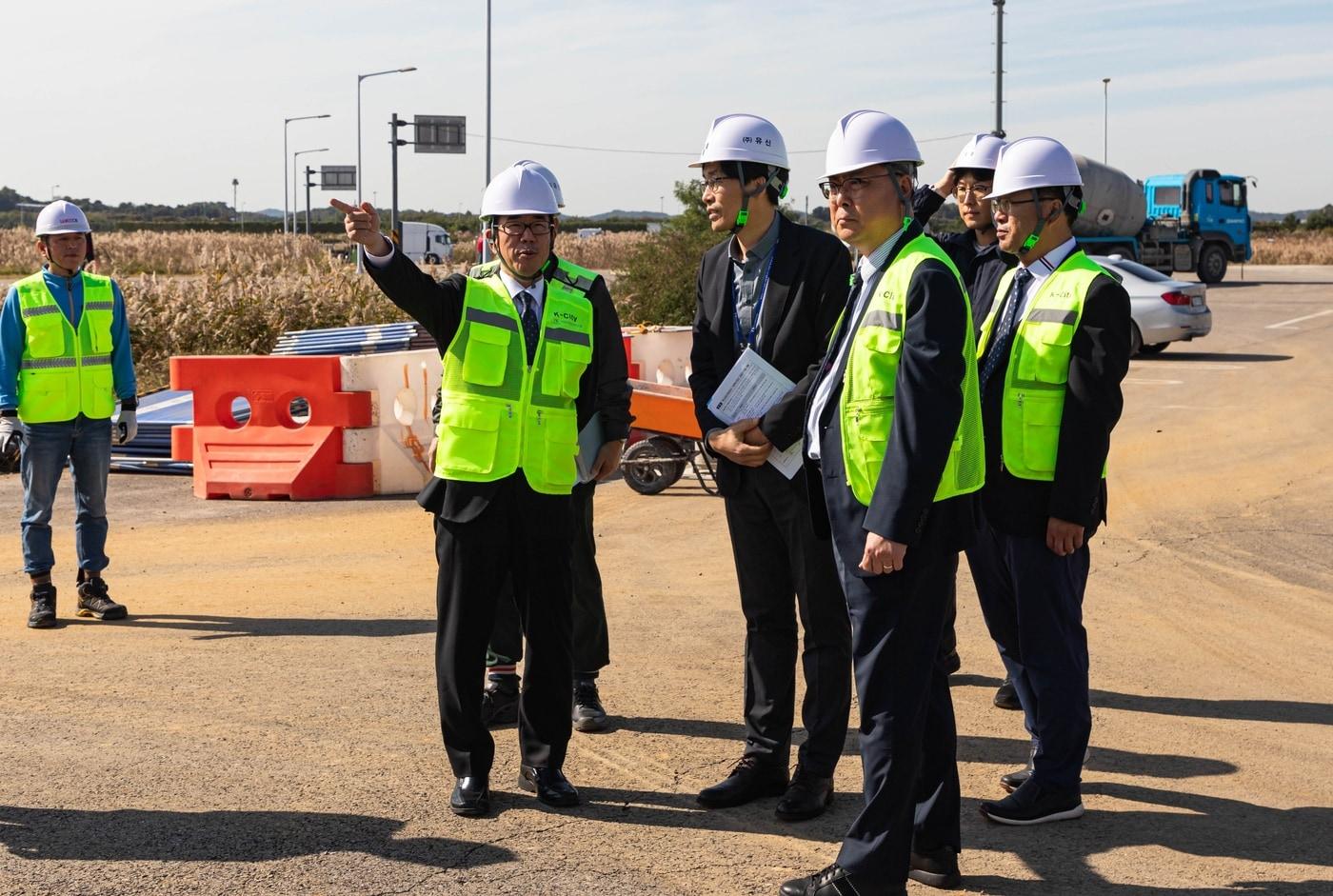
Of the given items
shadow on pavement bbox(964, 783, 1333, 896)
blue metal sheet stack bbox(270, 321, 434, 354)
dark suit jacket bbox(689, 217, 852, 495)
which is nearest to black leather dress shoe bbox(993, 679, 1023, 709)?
shadow on pavement bbox(964, 783, 1333, 896)

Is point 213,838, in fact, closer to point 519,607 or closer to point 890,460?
point 519,607

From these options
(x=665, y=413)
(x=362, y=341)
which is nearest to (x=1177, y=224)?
(x=362, y=341)

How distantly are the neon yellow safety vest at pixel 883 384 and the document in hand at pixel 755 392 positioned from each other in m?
0.80

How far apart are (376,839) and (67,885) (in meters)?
0.94

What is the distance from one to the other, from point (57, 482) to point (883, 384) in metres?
5.74

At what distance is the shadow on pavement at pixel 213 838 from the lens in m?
4.80

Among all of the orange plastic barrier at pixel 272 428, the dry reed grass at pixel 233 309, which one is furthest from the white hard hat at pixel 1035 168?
the dry reed grass at pixel 233 309

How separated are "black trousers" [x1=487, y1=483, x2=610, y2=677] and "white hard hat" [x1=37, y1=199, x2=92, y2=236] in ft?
12.3

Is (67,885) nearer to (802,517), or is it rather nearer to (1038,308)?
(802,517)

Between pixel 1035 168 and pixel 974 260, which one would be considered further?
pixel 974 260

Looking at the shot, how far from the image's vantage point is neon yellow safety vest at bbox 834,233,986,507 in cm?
425

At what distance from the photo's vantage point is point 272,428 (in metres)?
12.6

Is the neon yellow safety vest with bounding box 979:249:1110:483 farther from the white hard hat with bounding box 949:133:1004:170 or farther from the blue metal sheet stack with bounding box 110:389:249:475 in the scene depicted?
the blue metal sheet stack with bounding box 110:389:249:475

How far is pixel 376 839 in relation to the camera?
4926mm
